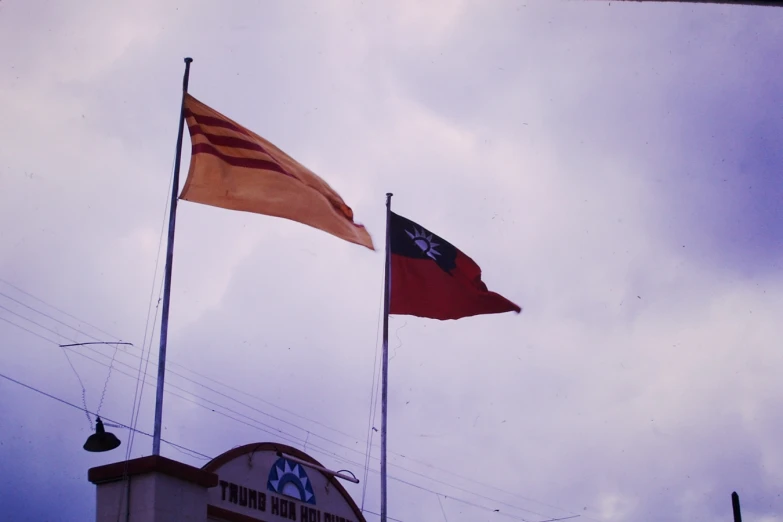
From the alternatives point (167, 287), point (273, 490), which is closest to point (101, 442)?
point (167, 287)

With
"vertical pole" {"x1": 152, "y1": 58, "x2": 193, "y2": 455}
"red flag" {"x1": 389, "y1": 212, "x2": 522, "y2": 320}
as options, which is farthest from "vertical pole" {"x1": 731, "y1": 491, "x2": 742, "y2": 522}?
"vertical pole" {"x1": 152, "y1": 58, "x2": 193, "y2": 455}

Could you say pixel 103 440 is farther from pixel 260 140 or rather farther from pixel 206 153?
pixel 260 140

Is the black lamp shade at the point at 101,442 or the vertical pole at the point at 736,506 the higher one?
the vertical pole at the point at 736,506

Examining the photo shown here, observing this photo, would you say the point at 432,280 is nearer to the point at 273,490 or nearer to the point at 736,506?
the point at 273,490

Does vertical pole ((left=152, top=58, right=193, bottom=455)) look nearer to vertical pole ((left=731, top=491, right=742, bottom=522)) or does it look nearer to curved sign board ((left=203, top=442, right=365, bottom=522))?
curved sign board ((left=203, top=442, right=365, bottom=522))

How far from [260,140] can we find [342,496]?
22.5 feet

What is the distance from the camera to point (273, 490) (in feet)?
51.5

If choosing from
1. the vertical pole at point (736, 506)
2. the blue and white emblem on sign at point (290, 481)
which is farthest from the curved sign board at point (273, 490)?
the vertical pole at point (736, 506)

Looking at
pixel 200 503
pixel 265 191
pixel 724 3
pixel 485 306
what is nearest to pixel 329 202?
pixel 265 191

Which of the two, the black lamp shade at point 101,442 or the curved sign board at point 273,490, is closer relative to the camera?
the black lamp shade at point 101,442

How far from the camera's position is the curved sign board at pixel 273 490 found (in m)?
14.5

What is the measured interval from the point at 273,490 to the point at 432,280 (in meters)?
4.73

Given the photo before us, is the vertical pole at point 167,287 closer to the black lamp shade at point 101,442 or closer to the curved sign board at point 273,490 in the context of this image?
the black lamp shade at point 101,442

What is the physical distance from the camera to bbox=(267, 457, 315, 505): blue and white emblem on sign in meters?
15.8
